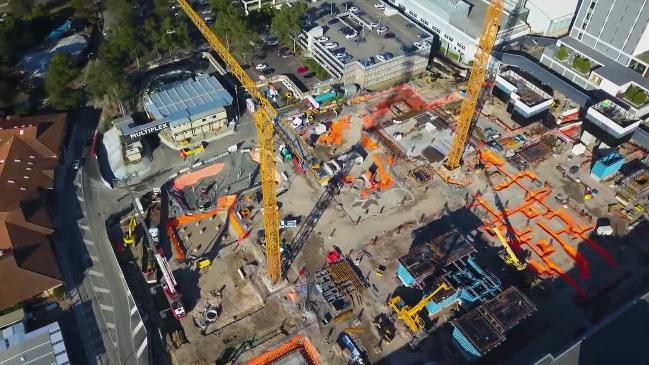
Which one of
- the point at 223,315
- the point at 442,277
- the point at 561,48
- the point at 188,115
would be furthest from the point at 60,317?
the point at 561,48

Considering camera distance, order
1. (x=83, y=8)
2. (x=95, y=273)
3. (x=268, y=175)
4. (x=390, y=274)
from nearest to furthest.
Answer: (x=268, y=175) < (x=95, y=273) < (x=390, y=274) < (x=83, y=8)

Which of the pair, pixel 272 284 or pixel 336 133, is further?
pixel 336 133

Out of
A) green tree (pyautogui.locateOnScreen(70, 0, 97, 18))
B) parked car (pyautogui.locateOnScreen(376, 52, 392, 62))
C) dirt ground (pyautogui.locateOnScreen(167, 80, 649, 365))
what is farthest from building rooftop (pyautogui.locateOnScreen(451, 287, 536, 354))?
green tree (pyautogui.locateOnScreen(70, 0, 97, 18))

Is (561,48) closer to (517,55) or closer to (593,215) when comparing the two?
(517,55)

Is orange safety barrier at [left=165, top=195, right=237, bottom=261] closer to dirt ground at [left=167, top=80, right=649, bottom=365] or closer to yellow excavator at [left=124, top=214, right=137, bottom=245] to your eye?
yellow excavator at [left=124, top=214, right=137, bottom=245]

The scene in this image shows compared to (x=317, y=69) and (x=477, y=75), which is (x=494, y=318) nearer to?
(x=477, y=75)

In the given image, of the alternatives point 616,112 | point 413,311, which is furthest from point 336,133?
point 616,112
